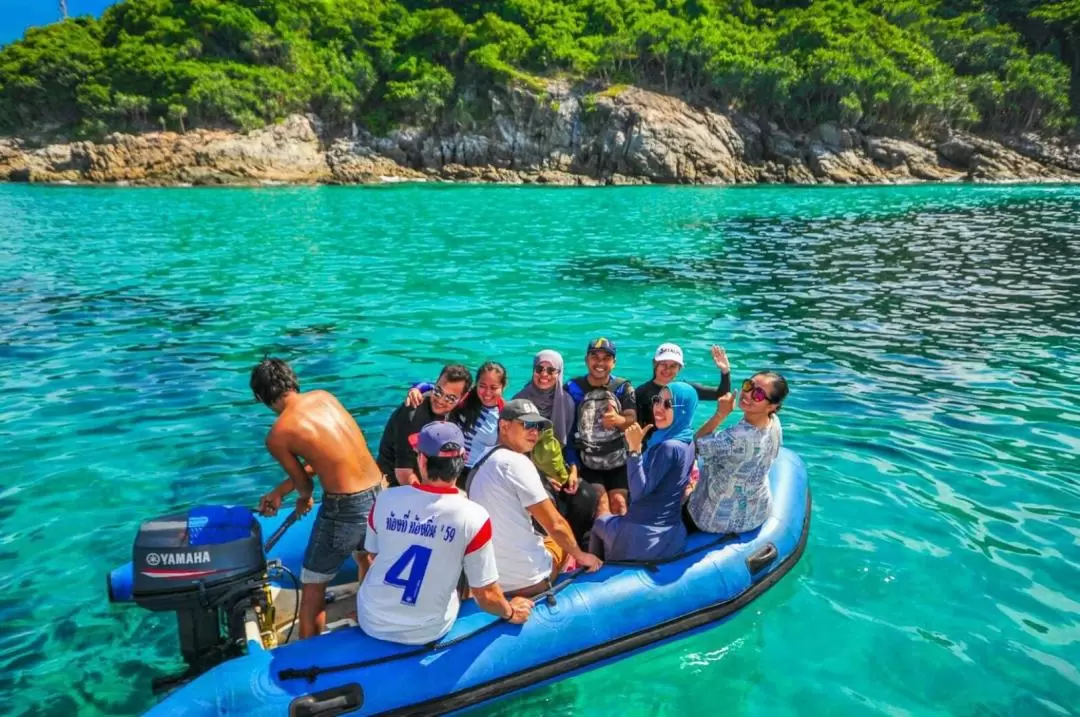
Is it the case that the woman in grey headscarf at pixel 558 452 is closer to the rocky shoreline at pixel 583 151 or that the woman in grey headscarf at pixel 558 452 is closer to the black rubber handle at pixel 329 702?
the black rubber handle at pixel 329 702

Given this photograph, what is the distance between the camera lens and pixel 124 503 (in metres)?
6.85

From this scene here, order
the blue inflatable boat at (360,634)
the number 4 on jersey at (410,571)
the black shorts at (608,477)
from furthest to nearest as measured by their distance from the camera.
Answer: the black shorts at (608,477), the blue inflatable boat at (360,634), the number 4 on jersey at (410,571)

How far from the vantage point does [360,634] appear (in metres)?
4.12

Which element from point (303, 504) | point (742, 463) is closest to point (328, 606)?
point (303, 504)

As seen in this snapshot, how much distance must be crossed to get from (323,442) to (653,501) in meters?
2.26

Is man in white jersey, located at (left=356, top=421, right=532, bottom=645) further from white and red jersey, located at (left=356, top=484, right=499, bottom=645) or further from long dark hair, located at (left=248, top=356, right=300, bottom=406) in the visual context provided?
long dark hair, located at (left=248, top=356, right=300, bottom=406)

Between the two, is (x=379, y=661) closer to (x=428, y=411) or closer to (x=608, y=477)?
(x=428, y=411)

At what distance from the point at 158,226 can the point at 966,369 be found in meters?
27.5

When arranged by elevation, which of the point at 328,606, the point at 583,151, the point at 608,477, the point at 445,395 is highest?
the point at 583,151

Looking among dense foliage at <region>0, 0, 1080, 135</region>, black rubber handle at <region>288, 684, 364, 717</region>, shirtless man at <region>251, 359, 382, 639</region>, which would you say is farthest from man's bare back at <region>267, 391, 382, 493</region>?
dense foliage at <region>0, 0, 1080, 135</region>

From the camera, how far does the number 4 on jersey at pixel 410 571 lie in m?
3.76

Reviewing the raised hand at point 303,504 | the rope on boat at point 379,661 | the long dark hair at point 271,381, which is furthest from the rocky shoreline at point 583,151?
the rope on boat at point 379,661

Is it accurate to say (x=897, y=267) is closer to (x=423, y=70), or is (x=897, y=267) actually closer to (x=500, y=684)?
(x=500, y=684)

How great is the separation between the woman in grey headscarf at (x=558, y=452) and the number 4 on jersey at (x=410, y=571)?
4.93 ft
